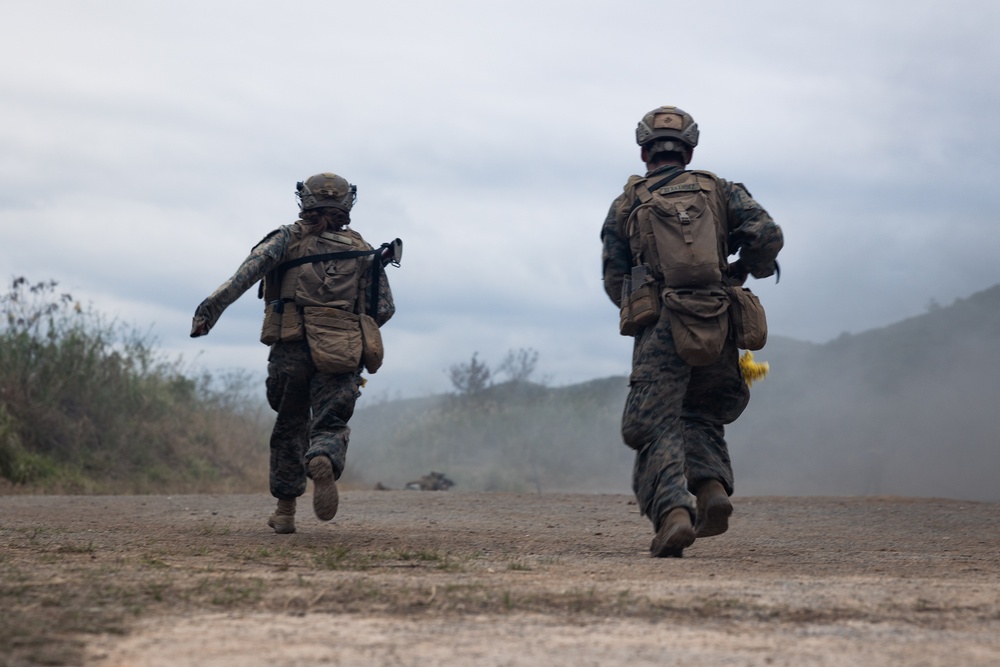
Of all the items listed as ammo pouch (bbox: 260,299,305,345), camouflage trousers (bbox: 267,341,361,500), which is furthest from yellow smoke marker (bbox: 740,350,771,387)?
ammo pouch (bbox: 260,299,305,345)

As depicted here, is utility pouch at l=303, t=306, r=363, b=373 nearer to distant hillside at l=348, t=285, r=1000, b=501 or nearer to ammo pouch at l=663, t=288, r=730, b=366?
ammo pouch at l=663, t=288, r=730, b=366

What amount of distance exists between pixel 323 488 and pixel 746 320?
2401 mm

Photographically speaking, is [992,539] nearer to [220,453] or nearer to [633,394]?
[633,394]

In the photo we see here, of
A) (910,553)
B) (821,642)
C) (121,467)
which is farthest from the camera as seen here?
(121,467)

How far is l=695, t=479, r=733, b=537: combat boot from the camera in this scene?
20.5 ft

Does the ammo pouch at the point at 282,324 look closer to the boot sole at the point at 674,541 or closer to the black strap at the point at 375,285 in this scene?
the black strap at the point at 375,285

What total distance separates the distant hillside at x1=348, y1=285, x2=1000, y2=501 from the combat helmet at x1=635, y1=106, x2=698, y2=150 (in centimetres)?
1317

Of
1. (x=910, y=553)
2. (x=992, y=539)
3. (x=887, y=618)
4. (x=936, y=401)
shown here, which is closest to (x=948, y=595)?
(x=887, y=618)

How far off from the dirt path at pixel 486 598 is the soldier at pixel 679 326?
0.34 m

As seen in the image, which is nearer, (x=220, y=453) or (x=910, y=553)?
(x=910, y=553)

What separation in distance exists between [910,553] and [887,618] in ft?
8.82

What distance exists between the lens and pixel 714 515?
6262 millimetres

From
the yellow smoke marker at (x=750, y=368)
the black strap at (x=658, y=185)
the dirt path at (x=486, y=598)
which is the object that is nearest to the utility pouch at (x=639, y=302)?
the black strap at (x=658, y=185)

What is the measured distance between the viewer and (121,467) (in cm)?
1557
